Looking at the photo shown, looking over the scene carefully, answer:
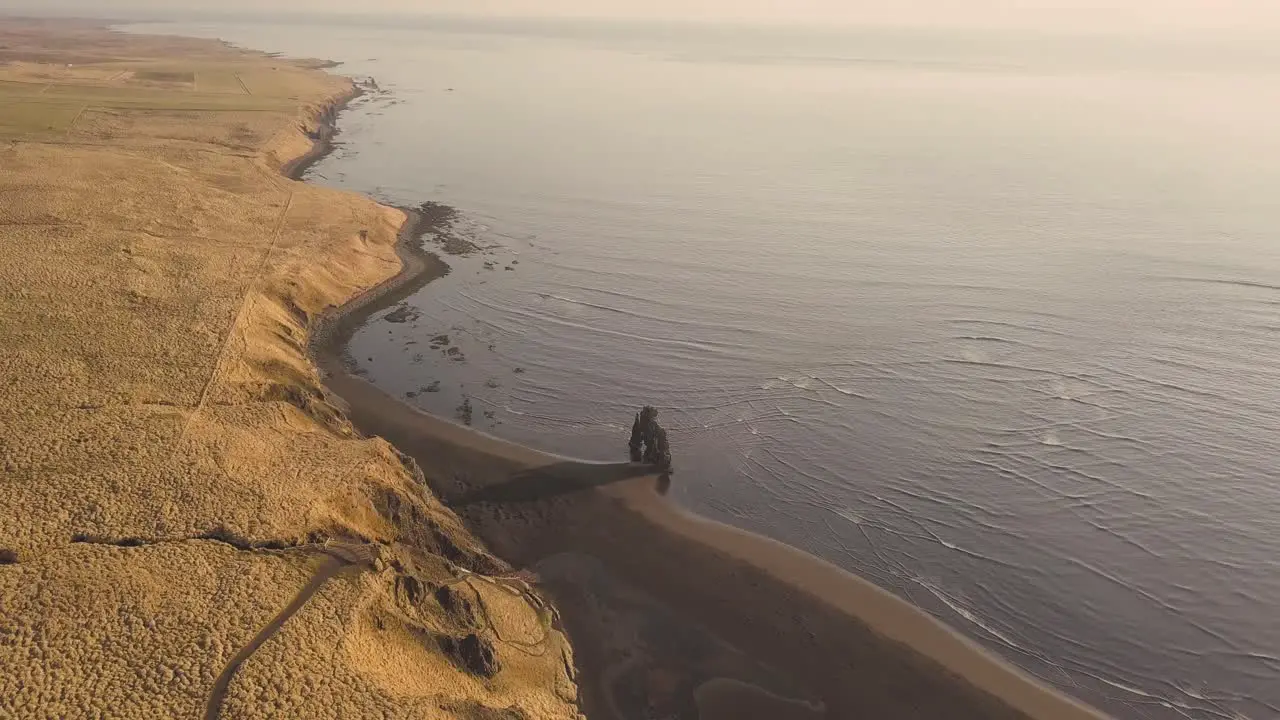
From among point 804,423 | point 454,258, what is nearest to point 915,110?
point 454,258

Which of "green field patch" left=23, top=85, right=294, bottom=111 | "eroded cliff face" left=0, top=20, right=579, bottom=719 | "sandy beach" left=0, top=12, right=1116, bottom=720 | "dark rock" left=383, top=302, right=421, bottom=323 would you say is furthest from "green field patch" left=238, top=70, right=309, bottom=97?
"sandy beach" left=0, top=12, right=1116, bottom=720

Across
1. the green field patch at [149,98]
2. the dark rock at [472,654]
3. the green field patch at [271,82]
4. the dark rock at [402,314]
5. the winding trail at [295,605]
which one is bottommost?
the dark rock at [472,654]

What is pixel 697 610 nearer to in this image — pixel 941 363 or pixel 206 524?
pixel 206 524

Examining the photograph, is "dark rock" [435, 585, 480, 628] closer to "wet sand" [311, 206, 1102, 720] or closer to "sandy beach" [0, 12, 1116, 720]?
"sandy beach" [0, 12, 1116, 720]

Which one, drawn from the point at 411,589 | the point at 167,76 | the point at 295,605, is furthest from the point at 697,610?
the point at 167,76

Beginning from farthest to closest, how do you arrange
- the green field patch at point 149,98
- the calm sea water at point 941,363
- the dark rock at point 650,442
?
1. the green field patch at point 149,98
2. the dark rock at point 650,442
3. the calm sea water at point 941,363

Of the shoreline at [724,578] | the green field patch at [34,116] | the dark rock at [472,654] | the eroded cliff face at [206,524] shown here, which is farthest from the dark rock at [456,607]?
the green field patch at [34,116]

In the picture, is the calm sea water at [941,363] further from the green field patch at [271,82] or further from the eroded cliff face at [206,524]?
the green field patch at [271,82]
